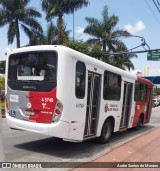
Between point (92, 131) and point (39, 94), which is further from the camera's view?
point (92, 131)

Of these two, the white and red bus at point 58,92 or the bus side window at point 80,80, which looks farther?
the bus side window at point 80,80

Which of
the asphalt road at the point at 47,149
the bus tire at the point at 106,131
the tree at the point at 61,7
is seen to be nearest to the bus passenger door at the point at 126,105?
the asphalt road at the point at 47,149

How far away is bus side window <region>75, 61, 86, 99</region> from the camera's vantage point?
8719mm

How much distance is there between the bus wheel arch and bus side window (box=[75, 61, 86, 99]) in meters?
2.14

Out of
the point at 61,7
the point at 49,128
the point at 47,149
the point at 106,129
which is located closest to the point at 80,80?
the point at 49,128

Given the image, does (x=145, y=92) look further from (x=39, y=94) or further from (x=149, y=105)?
(x=39, y=94)

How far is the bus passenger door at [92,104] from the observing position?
9.36m

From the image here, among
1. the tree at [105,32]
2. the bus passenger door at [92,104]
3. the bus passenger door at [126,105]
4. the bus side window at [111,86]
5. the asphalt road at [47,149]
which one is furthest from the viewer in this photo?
the tree at [105,32]

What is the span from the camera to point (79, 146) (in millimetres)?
10141

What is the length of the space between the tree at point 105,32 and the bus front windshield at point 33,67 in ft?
110

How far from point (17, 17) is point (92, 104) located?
103 ft

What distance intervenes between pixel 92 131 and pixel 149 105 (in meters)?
7.15

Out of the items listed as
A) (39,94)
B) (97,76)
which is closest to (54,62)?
(39,94)

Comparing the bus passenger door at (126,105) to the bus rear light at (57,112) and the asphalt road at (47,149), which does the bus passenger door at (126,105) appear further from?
the bus rear light at (57,112)
